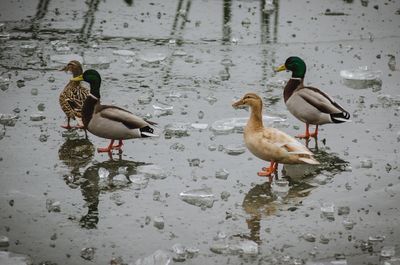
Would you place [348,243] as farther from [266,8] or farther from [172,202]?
[266,8]

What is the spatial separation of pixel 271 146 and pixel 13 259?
3161mm

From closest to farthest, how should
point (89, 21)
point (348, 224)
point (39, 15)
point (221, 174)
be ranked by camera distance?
point (348, 224) < point (221, 174) < point (89, 21) < point (39, 15)

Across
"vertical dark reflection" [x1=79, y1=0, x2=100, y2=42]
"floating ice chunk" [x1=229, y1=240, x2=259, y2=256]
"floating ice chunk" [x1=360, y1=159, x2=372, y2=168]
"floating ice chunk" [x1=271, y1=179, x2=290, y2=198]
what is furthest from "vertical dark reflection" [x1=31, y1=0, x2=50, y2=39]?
"floating ice chunk" [x1=229, y1=240, x2=259, y2=256]

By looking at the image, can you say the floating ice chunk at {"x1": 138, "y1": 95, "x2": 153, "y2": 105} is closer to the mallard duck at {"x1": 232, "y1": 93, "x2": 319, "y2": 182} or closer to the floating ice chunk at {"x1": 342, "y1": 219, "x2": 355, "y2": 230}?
the mallard duck at {"x1": 232, "y1": 93, "x2": 319, "y2": 182}

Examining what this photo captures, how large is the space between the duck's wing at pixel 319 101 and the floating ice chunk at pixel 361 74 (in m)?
2.36

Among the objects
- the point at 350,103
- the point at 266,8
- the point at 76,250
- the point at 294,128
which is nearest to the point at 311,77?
the point at 350,103

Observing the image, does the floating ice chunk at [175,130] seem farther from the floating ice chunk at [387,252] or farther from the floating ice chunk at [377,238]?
the floating ice chunk at [387,252]

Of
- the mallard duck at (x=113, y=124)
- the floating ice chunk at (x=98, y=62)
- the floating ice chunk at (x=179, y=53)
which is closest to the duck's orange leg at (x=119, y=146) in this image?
the mallard duck at (x=113, y=124)

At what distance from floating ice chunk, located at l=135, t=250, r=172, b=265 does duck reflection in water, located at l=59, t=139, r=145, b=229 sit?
0.91 m

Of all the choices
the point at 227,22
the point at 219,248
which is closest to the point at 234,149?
the point at 219,248

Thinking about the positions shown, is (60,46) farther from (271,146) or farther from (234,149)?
(271,146)

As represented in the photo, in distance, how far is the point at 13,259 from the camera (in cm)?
674

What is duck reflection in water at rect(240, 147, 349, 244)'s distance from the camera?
7.71 metres

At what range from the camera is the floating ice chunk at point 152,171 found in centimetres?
860
